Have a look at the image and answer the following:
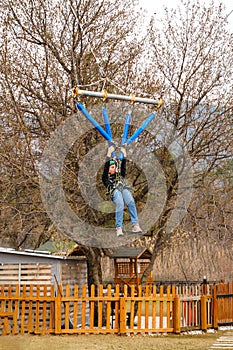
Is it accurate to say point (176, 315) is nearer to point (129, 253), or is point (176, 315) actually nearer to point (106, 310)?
point (106, 310)

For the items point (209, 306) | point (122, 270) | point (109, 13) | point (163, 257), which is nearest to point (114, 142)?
point (209, 306)

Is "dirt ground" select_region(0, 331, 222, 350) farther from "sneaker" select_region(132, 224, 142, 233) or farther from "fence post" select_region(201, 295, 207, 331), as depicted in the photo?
"sneaker" select_region(132, 224, 142, 233)

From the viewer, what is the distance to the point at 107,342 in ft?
45.8

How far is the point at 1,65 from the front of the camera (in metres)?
17.6

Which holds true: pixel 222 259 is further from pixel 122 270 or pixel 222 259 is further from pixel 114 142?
pixel 114 142

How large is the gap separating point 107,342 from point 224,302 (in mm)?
4882

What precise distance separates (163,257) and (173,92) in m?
13.3

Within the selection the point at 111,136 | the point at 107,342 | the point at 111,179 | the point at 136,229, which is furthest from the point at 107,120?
the point at 107,342

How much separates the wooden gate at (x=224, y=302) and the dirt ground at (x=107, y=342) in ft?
5.04

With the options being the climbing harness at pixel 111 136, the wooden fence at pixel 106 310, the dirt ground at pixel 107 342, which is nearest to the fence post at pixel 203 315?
the wooden fence at pixel 106 310

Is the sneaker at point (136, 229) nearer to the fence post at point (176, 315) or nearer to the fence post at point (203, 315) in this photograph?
the fence post at point (176, 315)

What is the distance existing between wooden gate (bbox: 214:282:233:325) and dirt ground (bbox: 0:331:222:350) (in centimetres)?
154

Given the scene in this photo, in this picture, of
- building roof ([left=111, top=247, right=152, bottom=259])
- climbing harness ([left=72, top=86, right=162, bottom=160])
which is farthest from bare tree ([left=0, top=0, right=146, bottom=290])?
climbing harness ([left=72, top=86, right=162, bottom=160])

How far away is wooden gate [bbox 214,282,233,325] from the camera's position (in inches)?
679
